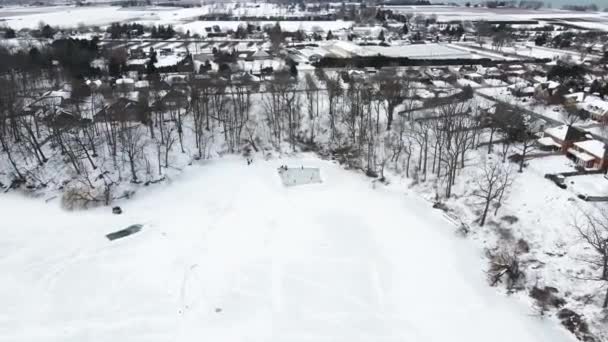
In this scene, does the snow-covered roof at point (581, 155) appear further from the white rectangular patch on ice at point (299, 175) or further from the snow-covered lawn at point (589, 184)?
the white rectangular patch on ice at point (299, 175)

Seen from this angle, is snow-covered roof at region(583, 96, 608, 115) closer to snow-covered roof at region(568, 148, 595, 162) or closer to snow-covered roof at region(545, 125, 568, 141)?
snow-covered roof at region(545, 125, 568, 141)

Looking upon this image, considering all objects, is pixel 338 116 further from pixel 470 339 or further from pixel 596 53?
pixel 596 53

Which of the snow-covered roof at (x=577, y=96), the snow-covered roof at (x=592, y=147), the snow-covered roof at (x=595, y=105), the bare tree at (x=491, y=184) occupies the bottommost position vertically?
the bare tree at (x=491, y=184)

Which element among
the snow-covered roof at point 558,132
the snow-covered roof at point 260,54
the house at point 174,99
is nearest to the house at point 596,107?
the snow-covered roof at point 558,132

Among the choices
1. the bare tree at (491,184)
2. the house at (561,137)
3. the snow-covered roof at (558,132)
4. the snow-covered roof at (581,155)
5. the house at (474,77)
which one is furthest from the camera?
the house at (474,77)

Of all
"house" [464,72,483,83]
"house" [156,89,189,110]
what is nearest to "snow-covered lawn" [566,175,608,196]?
"house" [464,72,483,83]

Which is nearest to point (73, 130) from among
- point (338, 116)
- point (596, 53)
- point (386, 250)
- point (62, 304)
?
point (62, 304)
